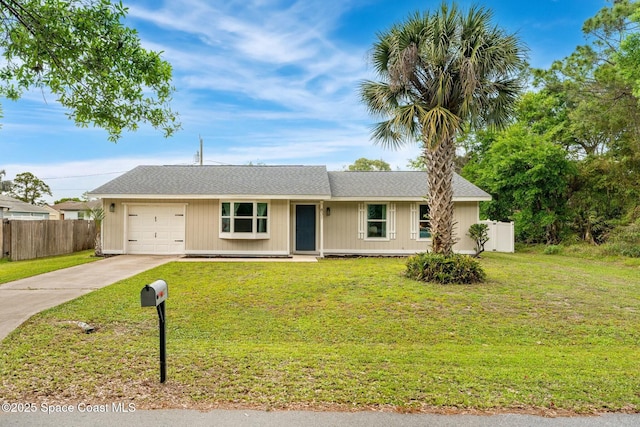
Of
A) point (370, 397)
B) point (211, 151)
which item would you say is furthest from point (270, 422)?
point (211, 151)

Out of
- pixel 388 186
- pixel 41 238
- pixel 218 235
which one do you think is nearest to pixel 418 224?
pixel 388 186

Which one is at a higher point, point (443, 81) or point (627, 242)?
point (443, 81)

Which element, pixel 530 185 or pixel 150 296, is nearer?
pixel 150 296

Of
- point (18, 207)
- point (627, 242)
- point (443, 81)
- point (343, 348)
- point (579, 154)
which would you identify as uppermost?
point (579, 154)

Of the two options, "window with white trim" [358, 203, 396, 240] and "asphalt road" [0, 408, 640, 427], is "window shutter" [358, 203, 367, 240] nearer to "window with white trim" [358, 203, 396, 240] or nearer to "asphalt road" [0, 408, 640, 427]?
"window with white trim" [358, 203, 396, 240]

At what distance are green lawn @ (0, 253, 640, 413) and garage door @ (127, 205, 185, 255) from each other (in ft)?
19.8

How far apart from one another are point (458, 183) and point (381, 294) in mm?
9695

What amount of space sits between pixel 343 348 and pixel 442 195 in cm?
590

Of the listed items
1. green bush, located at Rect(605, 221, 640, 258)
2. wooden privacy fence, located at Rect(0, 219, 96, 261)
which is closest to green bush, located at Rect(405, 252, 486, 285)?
green bush, located at Rect(605, 221, 640, 258)

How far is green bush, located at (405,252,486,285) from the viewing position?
327 inches

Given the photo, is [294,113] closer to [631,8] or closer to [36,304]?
[631,8]

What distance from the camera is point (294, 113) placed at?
23875mm

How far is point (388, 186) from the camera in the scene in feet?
49.8

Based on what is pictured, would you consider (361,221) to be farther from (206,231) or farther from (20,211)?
(20,211)
